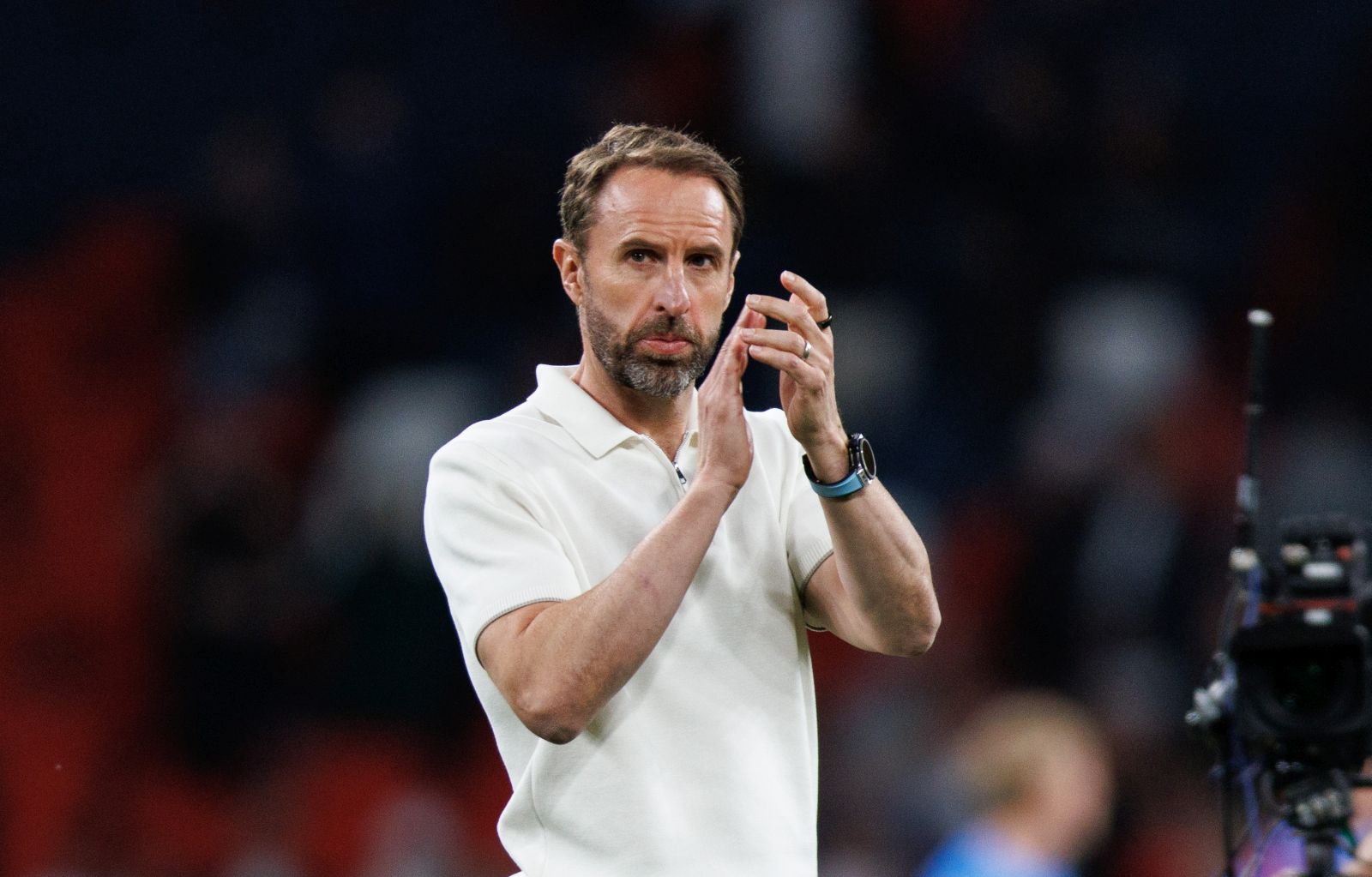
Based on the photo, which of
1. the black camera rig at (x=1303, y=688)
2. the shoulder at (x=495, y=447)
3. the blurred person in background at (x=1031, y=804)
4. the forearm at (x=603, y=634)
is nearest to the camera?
the forearm at (x=603, y=634)

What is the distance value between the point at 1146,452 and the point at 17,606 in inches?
152

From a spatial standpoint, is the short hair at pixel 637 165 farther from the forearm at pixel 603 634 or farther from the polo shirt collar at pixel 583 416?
the forearm at pixel 603 634

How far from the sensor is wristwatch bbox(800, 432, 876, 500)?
8.36 ft

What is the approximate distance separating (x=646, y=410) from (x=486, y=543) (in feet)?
1.22

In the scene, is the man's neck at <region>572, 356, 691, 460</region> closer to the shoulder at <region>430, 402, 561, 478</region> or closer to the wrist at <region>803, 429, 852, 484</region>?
the shoulder at <region>430, 402, 561, 478</region>

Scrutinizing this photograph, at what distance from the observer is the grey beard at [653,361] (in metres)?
2.70

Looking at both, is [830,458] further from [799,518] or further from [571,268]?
[571,268]

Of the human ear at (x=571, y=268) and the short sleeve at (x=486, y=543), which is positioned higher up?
the human ear at (x=571, y=268)

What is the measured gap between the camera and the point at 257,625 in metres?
5.94

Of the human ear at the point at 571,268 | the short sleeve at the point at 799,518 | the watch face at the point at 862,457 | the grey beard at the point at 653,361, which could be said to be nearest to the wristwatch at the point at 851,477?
the watch face at the point at 862,457

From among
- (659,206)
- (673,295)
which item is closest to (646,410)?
(673,295)

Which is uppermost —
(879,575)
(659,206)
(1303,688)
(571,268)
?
(659,206)

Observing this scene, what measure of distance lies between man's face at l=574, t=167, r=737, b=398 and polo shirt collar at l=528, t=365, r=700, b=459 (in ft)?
0.21

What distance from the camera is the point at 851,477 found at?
8.36 feet
